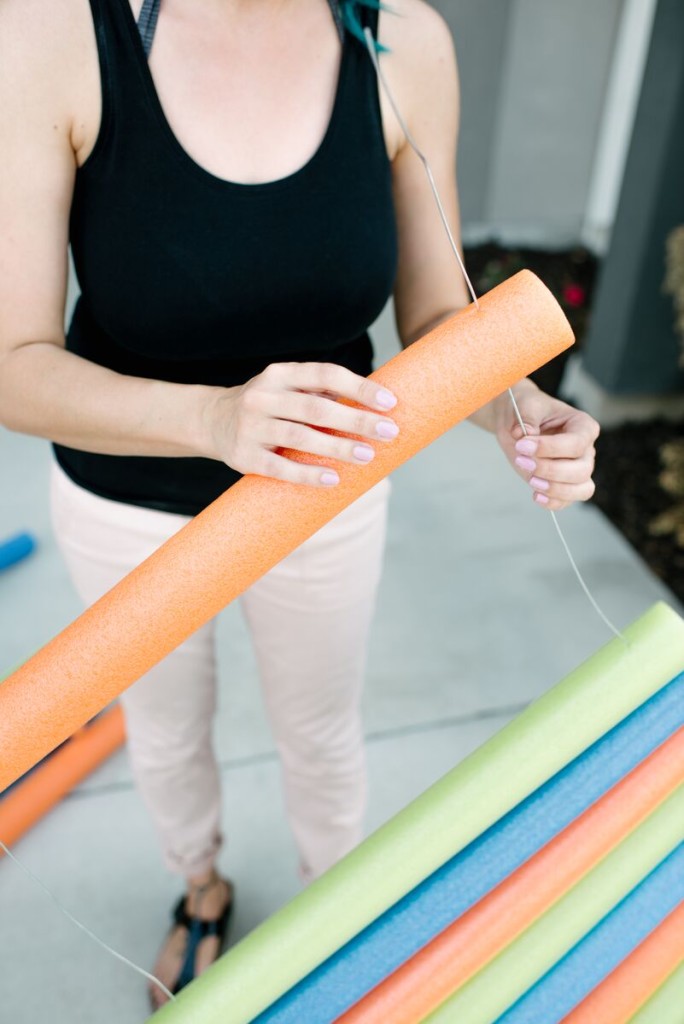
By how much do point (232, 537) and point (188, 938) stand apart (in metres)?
1.19

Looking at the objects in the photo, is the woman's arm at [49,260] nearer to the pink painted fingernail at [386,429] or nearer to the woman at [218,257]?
the woman at [218,257]

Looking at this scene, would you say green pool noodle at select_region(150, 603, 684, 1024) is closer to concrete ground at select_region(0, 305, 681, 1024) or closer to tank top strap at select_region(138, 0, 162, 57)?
tank top strap at select_region(138, 0, 162, 57)

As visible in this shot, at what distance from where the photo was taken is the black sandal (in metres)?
1.51

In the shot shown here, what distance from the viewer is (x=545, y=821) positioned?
2.55 feet

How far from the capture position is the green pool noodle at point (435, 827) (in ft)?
2.20

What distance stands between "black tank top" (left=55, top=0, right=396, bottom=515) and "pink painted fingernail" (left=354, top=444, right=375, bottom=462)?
1.15 feet

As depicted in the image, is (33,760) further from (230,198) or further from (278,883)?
(278,883)

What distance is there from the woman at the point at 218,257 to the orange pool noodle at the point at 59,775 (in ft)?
2.74

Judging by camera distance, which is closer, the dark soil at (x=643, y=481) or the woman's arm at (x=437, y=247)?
the woman's arm at (x=437, y=247)

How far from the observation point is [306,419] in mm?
614

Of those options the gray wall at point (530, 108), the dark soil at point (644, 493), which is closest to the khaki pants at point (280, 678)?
the dark soil at point (644, 493)

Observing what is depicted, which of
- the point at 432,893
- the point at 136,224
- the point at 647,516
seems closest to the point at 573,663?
the point at 647,516

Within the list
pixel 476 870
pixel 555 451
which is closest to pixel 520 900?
pixel 476 870

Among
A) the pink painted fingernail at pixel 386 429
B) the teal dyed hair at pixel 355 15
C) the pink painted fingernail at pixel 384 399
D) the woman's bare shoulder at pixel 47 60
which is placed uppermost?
the teal dyed hair at pixel 355 15
